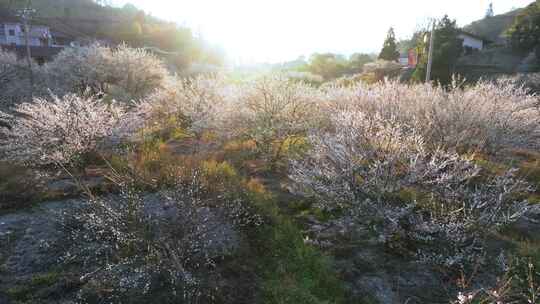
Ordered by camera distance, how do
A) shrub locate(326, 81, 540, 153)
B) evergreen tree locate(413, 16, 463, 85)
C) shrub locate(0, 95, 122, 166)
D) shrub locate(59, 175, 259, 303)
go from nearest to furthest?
shrub locate(59, 175, 259, 303) → shrub locate(0, 95, 122, 166) → shrub locate(326, 81, 540, 153) → evergreen tree locate(413, 16, 463, 85)

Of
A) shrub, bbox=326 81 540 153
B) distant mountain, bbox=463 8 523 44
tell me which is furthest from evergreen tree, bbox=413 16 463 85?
distant mountain, bbox=463 8 523 44

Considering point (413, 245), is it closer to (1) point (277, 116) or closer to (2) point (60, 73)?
(1) point (277, 116)

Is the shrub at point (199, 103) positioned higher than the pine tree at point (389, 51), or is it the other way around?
the pine tree at point (389, 51)

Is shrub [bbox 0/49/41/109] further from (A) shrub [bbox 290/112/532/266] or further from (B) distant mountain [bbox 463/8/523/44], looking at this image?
(B) distant mountain [bbox 463/8/523/44]

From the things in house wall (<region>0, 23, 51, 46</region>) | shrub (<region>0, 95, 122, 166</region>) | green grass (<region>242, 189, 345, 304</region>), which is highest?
house wall (<region>0, 23, 51, 46</region>)

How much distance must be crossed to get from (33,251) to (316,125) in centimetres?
711

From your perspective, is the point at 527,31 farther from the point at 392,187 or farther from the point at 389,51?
the point at 392,187

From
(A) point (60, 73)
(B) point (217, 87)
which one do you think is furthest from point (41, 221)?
(A) point (60, 73)

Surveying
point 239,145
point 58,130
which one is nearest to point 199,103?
point 239,145

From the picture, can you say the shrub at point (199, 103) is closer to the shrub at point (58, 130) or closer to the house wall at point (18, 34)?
the shrub at point (58, 130)

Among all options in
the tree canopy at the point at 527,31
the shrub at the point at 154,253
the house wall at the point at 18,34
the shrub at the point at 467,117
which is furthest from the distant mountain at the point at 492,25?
the house wall at the point at 18,34

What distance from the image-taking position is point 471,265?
502 cm

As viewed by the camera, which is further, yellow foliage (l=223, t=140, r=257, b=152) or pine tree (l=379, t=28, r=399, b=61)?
pine tree (l=379, t=28, r=399, b=61)

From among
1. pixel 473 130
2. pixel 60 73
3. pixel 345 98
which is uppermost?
pixel 60 73
